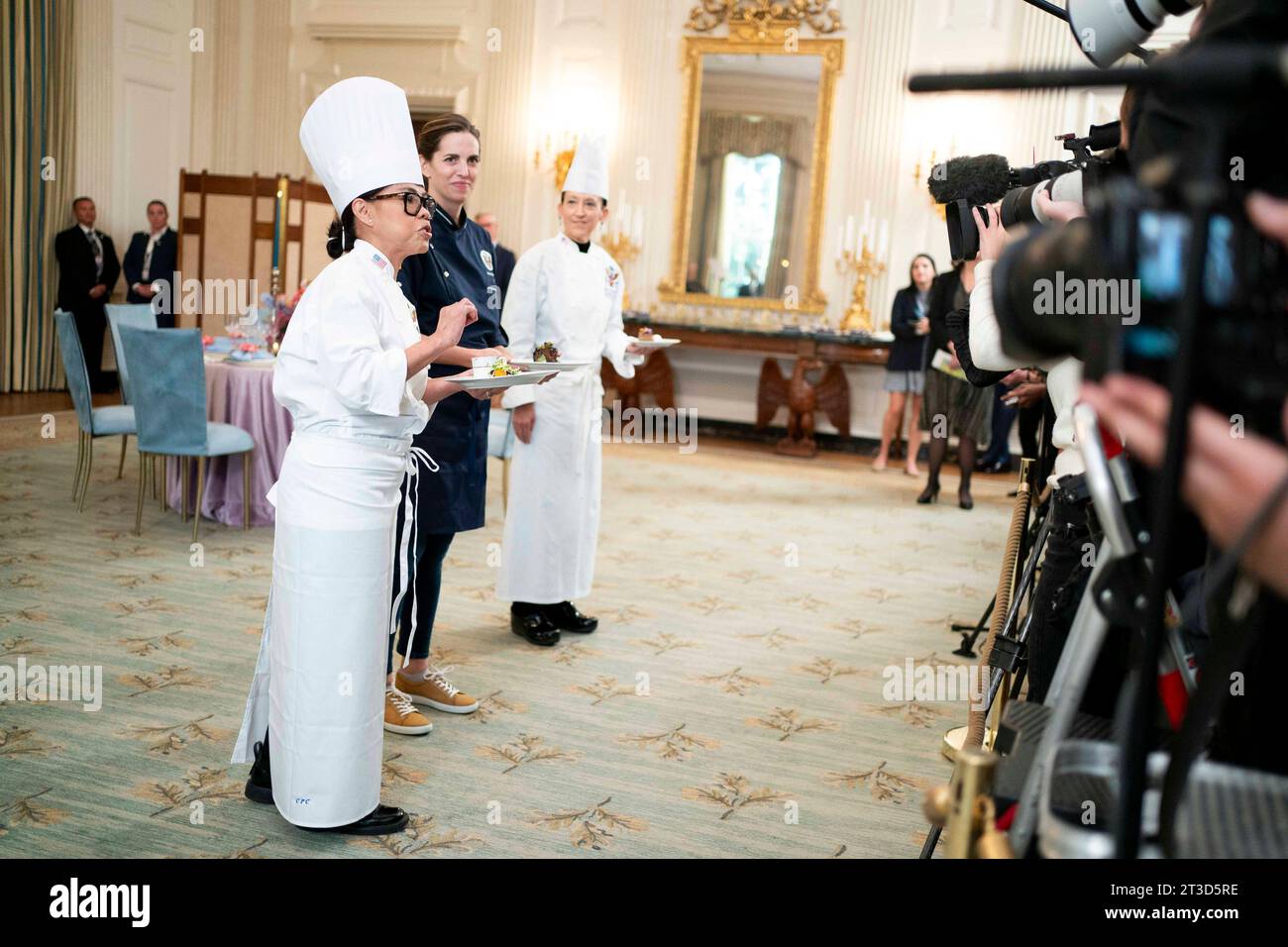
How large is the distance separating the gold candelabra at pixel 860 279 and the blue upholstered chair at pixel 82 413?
536 centimetres

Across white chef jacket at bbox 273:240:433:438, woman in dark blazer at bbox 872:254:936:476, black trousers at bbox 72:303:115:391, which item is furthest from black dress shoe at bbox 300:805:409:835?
black trousers at bbox 72:303:115:391

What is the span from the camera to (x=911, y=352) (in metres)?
7.57

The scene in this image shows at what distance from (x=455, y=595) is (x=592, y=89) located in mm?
6315

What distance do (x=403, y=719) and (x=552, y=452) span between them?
1.12 m

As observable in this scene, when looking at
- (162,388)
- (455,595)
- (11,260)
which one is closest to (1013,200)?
(455,595)

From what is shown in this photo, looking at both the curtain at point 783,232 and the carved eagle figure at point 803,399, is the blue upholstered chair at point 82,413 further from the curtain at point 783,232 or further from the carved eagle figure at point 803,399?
the curtain at point 783,232

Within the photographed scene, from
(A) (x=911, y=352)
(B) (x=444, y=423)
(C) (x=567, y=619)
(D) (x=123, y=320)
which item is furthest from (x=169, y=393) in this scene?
(A) (x=911, y=352)

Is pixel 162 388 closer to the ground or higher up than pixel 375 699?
higher up

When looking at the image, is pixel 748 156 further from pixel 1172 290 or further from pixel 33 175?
pixel 1172 290

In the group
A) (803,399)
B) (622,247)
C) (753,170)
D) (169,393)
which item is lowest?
(803,399)

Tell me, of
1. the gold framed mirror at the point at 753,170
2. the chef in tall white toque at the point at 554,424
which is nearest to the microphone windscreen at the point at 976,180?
the chef in tall white toque at the point at 554,424

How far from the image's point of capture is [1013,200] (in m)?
1.74
